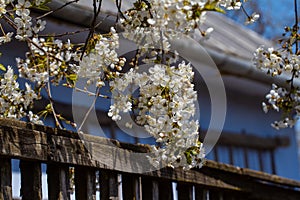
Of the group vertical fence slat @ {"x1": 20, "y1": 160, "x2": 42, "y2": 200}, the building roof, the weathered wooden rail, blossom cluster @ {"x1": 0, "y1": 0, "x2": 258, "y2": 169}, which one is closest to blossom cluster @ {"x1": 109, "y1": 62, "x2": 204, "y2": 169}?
blossom cluster @ {"x1": 0, "y1": 0, "x2": 258, "y2": 169}

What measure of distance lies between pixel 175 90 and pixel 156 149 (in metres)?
0.21

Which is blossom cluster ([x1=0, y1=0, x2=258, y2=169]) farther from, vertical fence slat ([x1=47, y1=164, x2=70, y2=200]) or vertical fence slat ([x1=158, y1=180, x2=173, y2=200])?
vertical fence slat ([x1=158, y1=180, x2=173, y2=200])

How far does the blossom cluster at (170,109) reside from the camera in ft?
7.09

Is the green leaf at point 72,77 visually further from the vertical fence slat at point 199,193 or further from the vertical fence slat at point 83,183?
the vertical fence slat at point 199,193

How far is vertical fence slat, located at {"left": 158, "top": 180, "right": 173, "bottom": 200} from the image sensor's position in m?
2.81

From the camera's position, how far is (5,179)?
80.4 inches

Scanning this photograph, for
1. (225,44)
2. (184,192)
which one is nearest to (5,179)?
(184,192)

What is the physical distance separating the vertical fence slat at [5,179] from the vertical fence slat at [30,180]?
95 mm

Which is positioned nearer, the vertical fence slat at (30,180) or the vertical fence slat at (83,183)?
the vertical fence slat at (30,180)

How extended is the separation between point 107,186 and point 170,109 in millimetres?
455

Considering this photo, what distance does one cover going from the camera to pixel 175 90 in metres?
2.18

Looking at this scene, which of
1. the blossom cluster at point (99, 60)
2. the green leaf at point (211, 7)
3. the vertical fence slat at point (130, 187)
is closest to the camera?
the green leaf at point (211, 7)

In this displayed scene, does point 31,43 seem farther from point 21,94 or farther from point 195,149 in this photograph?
point 195,149

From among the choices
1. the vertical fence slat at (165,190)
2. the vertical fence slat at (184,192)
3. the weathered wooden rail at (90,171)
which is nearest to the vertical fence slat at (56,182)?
the weathered wooden rail at (90,171)
